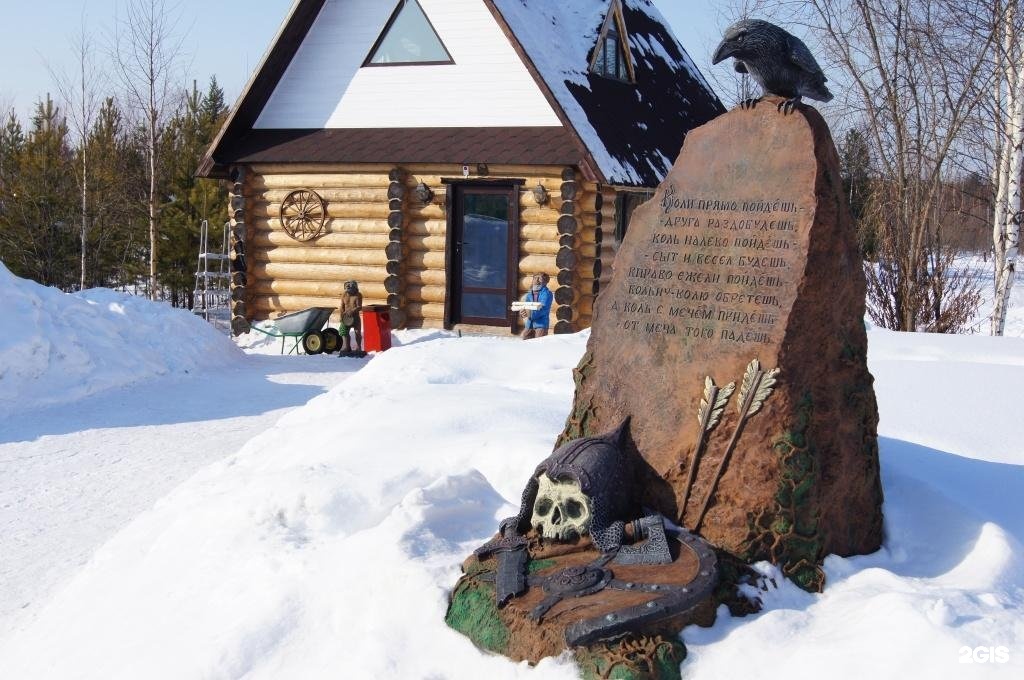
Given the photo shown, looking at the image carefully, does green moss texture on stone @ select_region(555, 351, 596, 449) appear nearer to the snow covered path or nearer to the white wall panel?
the snow covered path

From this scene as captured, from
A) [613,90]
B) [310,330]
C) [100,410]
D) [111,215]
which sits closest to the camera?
[100,410]

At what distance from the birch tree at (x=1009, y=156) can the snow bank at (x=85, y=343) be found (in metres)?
9.89

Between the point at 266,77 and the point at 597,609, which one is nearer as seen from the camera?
the point at 597,609

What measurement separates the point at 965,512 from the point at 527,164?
9.90 meters

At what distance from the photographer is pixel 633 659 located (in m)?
3.41

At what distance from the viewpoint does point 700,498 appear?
4.39 meters

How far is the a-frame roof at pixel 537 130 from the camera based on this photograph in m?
13.7

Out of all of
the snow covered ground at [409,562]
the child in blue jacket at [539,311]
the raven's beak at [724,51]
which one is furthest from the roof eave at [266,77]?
the raven's beak at [724,51]

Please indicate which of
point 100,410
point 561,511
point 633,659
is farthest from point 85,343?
point 633,659

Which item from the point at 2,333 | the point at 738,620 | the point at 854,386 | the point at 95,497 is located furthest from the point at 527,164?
the point at 738,620

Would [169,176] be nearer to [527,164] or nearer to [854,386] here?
[527,164]

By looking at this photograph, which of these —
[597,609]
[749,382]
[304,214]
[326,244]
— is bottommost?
[597,609]

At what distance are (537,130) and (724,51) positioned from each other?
9.22 metres

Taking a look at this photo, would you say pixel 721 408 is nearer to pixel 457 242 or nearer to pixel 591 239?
pixel 591 239
